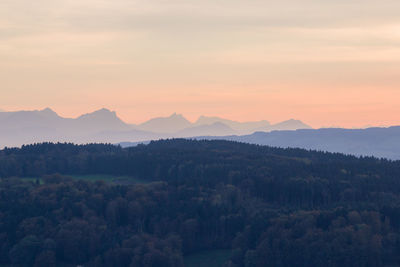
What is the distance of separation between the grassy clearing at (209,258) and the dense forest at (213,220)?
2698mm

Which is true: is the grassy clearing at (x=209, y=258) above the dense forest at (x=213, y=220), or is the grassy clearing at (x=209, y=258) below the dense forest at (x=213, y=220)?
below

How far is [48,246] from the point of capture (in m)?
139

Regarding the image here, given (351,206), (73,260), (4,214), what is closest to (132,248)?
(73,260)

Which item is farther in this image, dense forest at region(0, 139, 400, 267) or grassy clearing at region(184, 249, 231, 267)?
grassy clearing at region(184, 249, 231, 267)

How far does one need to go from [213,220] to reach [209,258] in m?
→ 15.3

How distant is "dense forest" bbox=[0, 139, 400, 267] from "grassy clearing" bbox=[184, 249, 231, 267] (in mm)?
2698

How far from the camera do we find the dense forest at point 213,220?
5022 inches

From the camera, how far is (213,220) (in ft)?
511

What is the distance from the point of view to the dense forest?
127562mm

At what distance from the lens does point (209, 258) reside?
142 metres

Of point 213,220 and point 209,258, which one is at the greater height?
point 213,220

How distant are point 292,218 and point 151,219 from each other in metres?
39.1

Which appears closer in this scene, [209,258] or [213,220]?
[209,258]

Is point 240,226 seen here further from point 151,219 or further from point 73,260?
point 73,260
